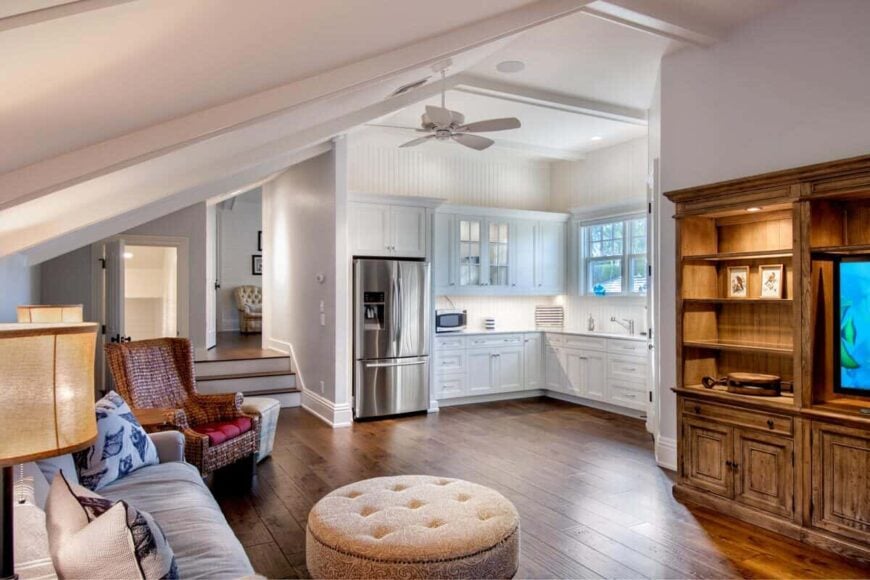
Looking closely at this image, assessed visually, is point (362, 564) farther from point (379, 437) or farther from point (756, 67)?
point (756, 67)

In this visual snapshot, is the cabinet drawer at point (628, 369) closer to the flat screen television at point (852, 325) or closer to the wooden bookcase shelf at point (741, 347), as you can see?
the wooden bookcase shelf at point (741, 347)

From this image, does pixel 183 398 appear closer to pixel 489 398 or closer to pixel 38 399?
pixel 38 399

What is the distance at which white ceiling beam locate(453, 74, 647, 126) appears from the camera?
488cm

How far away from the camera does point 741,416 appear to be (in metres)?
3.35

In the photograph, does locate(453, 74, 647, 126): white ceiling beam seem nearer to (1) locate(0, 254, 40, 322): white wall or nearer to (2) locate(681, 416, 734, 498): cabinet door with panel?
(2) locate(681, 416, 734, 498): cabinet door with panel

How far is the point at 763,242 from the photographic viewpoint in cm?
368

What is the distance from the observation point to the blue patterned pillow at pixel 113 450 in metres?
2.64

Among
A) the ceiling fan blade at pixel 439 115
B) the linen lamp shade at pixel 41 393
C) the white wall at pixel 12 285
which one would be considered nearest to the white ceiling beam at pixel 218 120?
the linen lamp shade at pixel 41 393

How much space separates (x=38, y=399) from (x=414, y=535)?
152 centimetres

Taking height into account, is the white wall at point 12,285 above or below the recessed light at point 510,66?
below

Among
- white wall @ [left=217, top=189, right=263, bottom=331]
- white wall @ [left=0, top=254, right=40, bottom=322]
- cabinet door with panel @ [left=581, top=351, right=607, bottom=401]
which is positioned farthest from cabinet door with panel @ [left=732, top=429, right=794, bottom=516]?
white wall @ [left=217, top=189, right=263, bottom=331]

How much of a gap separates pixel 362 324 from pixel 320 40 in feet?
14.6

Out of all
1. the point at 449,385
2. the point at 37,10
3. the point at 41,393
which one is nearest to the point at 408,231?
the point at 449,385

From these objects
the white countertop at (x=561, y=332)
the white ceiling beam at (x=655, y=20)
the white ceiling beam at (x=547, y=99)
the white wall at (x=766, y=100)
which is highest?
the white ceiling beam at (x=547, y=99)
